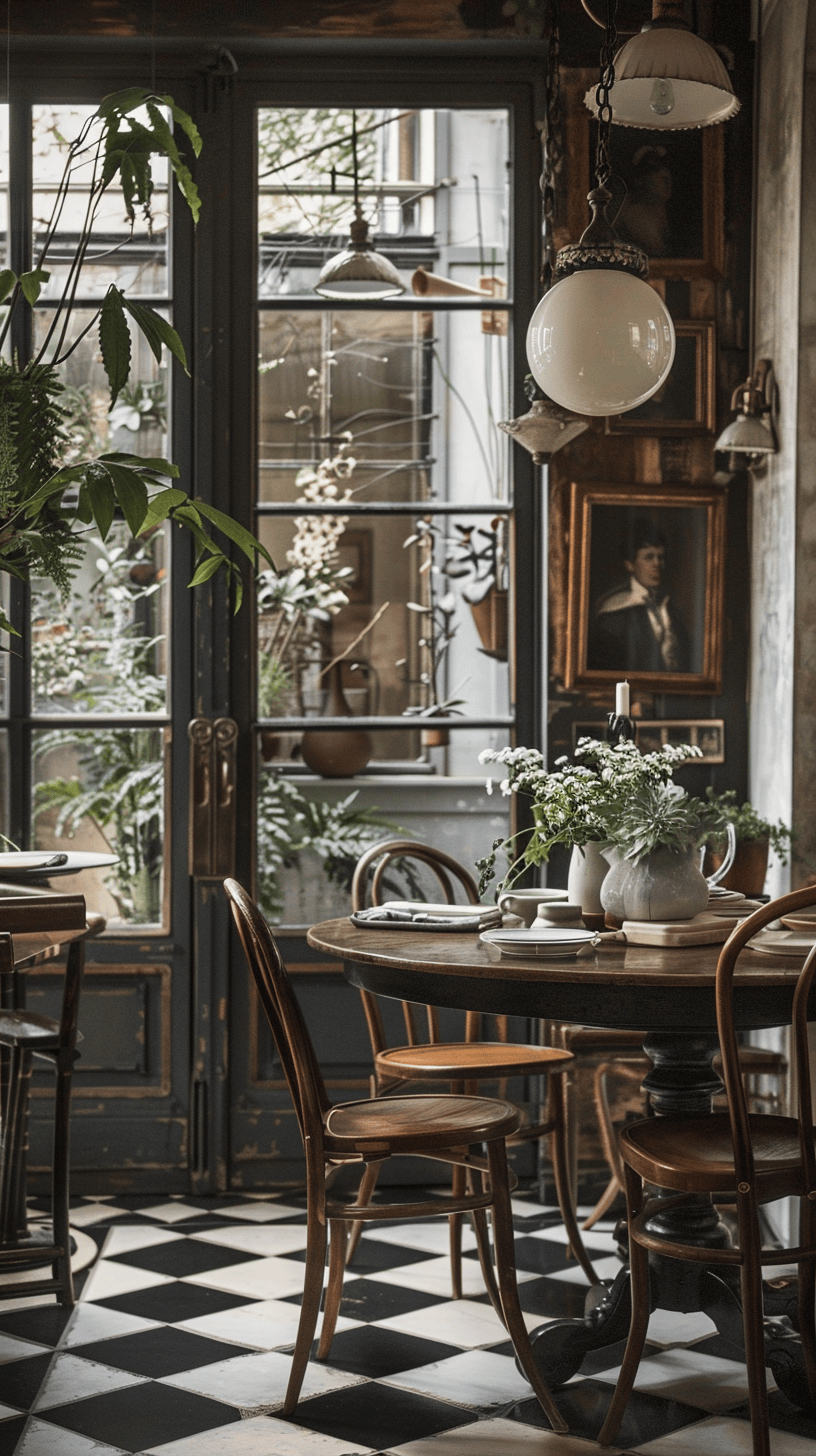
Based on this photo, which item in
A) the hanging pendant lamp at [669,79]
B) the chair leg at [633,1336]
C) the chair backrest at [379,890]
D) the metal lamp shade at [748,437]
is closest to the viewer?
the chair leg at [633,1336]

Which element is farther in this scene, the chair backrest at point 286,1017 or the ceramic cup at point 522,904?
the ceramic cup at point 522,904

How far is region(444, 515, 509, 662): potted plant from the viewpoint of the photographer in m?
4.28

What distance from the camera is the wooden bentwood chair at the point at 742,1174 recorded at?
2.34 metres

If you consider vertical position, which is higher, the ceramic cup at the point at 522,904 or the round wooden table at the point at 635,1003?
the ceramic cup at the point at 522,904

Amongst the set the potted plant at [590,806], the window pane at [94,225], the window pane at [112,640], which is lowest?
the potted plant at [590,806]

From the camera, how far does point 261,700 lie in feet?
13.9

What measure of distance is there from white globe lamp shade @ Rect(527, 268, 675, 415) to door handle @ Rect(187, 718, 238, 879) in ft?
5.42

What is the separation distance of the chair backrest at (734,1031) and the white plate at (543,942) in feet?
1.07

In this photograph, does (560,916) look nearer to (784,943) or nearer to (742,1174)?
(784,943)

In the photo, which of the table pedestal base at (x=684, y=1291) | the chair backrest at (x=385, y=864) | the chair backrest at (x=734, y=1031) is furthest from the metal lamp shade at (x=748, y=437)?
the chair backrest at (x=734, y=1031)

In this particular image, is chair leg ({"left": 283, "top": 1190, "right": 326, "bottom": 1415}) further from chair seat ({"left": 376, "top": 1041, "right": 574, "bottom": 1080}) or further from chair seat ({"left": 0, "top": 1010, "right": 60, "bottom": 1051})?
chair seat ({"left": 0, "top": 1010, "right": 60, "bottom": 1051})

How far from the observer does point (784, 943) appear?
8.58 ft

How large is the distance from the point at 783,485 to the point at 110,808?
2.01 m

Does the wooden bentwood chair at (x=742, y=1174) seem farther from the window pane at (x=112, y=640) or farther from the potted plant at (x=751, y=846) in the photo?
the window pane at (x=112, y=640)
